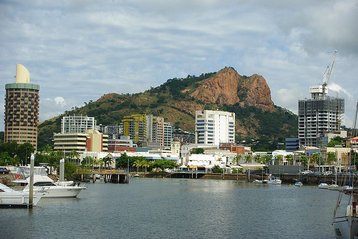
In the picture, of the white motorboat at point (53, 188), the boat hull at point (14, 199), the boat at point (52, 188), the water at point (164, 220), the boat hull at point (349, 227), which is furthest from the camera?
the white motorboat at point (53, 188)

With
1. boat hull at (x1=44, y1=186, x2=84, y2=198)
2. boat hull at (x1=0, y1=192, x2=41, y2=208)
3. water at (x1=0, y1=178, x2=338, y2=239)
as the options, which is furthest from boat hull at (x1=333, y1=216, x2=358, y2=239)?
boat hull at (x1=44, y1=186, x2=84, y2=198)

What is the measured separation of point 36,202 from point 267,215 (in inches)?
1210

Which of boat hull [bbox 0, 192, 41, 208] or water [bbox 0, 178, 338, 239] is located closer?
water [bbox 0, 178, 338, 239]

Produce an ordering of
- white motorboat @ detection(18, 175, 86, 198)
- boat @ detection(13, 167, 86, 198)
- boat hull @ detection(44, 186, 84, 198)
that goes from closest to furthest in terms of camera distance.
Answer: boat @ detection(13, 167, 86, 198) → white motorboat @ detection(18, 175, 86, 198) → boat hull @ detection(44, 186, 84, 198)

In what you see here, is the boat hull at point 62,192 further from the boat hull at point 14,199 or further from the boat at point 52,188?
the boat hull at point 14,199

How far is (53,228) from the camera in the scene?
225 ft

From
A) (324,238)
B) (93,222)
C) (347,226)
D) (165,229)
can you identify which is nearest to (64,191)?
(93,222)

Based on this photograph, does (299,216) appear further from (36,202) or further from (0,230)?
(0,230)

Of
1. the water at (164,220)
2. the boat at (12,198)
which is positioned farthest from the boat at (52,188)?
the boat at (12,198)

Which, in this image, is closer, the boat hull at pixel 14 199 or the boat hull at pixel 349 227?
the boat hull at pixel 349 227

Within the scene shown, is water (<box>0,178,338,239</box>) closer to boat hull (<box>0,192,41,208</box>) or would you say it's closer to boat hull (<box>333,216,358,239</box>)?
boat hull (<box>0,192,41,208</box>)

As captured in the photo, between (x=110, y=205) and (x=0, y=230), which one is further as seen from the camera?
(x=110, y=205)

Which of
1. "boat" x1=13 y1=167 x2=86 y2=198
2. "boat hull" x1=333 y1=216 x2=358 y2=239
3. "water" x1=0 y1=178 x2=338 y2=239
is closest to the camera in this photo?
"boat hull" x1=333 y1=216 x2=358 y2=239

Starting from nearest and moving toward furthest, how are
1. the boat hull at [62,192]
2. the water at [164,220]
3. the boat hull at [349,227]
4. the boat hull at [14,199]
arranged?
1. the boat hull at [349,227]
2. the water at [164,220]
3. the boat hull at [14,199]
4. the boat hull at [62,192]
